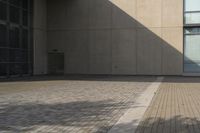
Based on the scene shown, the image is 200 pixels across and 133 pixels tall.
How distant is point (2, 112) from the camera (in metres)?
10.7

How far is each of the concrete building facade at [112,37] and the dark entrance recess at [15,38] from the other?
146cm

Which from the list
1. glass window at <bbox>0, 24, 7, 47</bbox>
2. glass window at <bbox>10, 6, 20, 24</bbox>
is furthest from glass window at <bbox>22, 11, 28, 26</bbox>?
glass window at <bbox>0, 24, 7, 47</bbox>

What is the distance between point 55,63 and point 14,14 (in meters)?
9.41

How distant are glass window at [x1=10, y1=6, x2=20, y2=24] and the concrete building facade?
12.7ft

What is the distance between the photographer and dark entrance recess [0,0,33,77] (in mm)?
29734

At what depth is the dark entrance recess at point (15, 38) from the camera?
29.7 meters

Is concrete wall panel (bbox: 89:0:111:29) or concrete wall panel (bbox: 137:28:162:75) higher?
concrete wall panel (bbox: 89:0:111:29)

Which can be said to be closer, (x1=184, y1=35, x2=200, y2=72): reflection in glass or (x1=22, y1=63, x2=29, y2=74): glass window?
(x1=22, y1=63, x2=29, y2=74): glass window

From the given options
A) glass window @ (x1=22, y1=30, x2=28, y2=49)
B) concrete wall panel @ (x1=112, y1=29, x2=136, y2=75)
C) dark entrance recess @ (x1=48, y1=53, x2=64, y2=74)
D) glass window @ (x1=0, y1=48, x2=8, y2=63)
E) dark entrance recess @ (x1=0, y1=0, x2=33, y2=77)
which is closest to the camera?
glass window @ (x1=0, y1=48, x2=8, y2=63)

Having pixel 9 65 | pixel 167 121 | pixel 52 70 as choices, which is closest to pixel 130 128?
pixel 167 121

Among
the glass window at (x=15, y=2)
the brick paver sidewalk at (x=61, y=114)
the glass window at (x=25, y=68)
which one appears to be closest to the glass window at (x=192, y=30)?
the glass window at (x=25, y=68)

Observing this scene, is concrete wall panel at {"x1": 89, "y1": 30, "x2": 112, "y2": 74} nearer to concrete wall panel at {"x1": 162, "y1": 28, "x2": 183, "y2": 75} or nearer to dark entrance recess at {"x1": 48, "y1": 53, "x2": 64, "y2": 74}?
dark entrance recess at {"x1": 48, "y1": 53, "x2": 64, "y2": 74}

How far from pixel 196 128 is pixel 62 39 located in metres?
31.9

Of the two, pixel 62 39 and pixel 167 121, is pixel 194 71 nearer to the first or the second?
pixel 62 39
